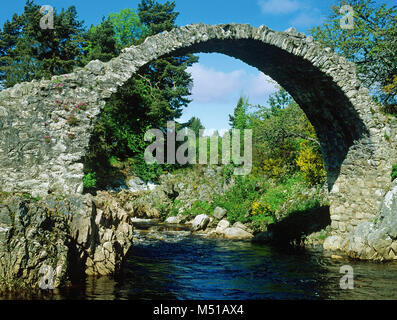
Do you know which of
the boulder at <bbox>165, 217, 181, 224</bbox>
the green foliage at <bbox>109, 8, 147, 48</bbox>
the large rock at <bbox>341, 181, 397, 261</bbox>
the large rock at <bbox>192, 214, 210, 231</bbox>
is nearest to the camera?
the large rock at <bbox>341, 181, 397, 261</bbox>

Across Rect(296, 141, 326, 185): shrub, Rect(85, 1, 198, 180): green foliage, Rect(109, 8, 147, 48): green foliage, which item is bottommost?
Rect(296, 141, 326, 185): shrub

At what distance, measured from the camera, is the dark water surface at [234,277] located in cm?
629

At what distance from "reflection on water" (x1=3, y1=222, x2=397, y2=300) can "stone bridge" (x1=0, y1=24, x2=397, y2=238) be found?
2.21 meters

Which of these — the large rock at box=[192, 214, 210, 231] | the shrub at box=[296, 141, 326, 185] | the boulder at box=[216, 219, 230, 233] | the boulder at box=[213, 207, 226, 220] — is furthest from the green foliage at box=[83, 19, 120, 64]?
the shrub at box=[296, 141, 326, 185]

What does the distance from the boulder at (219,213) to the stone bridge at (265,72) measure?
5.63 m

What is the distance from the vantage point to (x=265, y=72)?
11.0 metres

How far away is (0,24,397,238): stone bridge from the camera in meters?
6.95

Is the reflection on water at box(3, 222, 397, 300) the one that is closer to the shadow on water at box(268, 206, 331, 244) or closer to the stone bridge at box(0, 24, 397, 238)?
the shadow on water at box(268, 206, 331, 244)

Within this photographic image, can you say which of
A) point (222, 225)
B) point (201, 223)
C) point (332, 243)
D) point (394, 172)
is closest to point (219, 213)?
point (201, 223)

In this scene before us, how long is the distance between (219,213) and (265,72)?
7.61m

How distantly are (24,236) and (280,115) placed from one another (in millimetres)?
14052

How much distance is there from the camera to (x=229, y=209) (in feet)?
53.2
